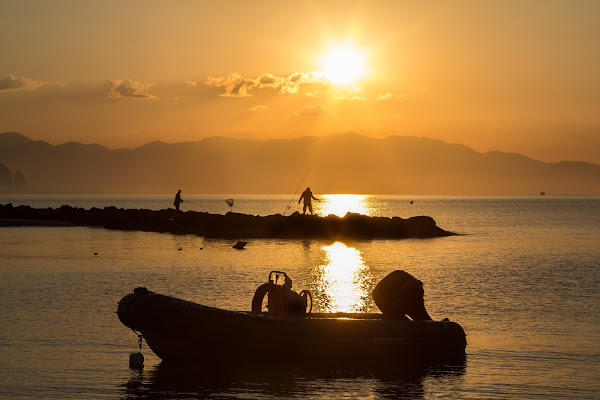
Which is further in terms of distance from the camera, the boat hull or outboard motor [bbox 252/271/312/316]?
outboard motor [bbox 252/271/312/316]

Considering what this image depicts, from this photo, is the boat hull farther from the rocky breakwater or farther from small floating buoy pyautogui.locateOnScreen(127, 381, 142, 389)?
the rocky breakwater

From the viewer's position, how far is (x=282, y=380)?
60.6 ft

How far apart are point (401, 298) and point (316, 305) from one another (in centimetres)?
954

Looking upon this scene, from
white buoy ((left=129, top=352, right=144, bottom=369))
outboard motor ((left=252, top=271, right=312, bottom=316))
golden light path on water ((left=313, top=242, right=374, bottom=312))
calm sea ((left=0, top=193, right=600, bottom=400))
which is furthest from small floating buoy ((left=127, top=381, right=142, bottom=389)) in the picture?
golden light path on water ((left=313, top=242, right=374, bottom=312))

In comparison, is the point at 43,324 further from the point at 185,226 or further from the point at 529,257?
the point at 185,226

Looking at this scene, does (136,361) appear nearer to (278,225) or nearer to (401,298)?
(401,298)

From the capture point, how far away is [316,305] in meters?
30.2

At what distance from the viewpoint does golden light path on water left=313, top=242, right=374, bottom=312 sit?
30669mm

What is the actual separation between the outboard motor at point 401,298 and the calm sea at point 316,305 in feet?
5.47

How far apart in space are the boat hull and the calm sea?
0.59 metres

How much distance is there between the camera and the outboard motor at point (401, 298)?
2108cm

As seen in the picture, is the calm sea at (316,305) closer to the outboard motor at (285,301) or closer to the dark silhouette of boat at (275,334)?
the dark silhouette of boat at (275,334)

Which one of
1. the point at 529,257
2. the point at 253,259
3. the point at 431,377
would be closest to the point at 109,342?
the point at 431,377

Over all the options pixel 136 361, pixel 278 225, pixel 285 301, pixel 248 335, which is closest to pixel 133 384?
pixel 136 361
